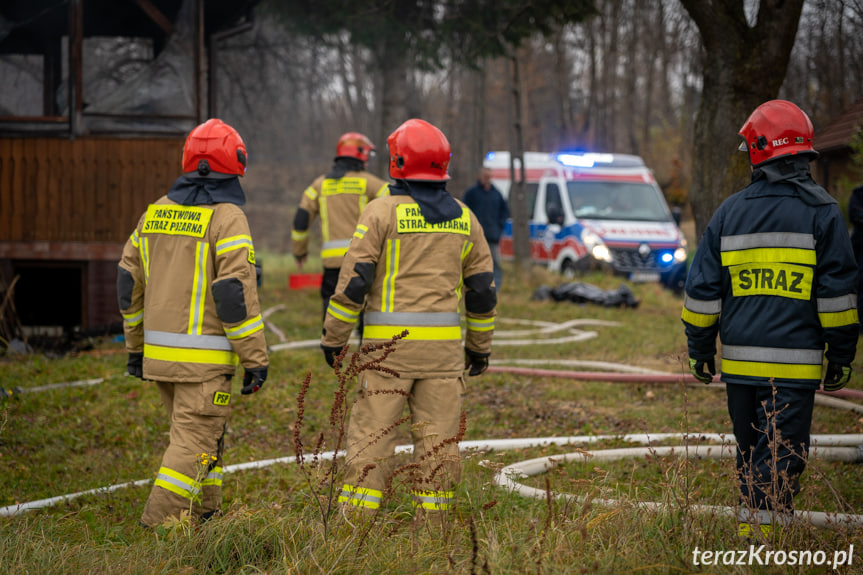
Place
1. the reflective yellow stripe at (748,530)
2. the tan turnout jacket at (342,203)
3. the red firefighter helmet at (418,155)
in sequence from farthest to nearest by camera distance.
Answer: the tan turnout jacket at (342,203), the red firefighter helmet at (418,155), the reflective yellow stripe at (748,530)

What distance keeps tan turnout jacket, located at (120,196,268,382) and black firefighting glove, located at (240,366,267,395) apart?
3 cm

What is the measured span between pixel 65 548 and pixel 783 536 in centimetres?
269

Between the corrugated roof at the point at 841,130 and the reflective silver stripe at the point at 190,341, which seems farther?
the corrugated roof at the point at 841,130

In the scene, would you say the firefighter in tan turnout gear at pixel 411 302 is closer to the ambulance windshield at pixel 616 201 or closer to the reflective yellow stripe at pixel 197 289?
the reflective yellow stripe at pixel 197 289

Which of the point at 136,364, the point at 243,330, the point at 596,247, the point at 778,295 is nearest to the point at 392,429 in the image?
the point at 243,330

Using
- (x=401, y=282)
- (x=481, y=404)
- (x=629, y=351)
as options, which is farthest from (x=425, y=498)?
(x=629, y=351)

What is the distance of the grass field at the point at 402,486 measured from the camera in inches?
119

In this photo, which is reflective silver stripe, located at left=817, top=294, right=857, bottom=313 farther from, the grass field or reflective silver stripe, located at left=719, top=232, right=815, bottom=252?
the grass field

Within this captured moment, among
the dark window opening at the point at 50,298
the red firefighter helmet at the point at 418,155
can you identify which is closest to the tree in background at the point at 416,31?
the dark window opening at the point at 50,298

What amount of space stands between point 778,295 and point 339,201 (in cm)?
527

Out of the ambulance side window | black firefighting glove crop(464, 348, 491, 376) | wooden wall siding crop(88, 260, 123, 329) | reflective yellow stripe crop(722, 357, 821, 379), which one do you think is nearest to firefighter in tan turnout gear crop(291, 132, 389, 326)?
wooden wall siding crop(88, 260, 123, 329)

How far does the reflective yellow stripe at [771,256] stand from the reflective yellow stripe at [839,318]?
22 cm

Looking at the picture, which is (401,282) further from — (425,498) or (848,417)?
(848,417)

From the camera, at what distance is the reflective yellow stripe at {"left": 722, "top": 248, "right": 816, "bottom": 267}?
3.51 m
